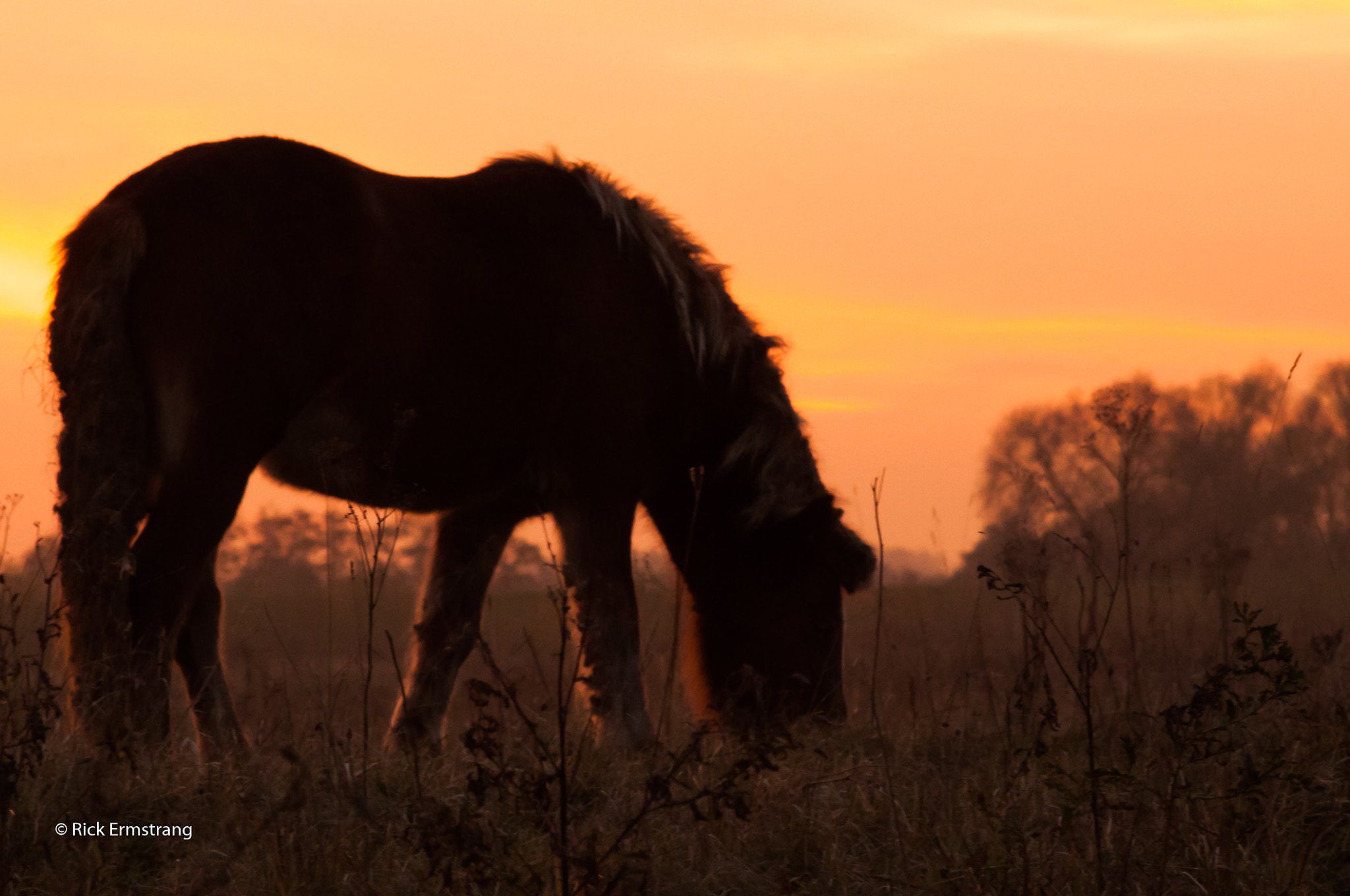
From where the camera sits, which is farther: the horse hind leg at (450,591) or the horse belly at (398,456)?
the horse hind leg at (450,591)

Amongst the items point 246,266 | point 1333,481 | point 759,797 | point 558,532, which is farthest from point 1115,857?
point 1333,481

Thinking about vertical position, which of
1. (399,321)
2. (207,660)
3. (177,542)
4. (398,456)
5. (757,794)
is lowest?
(757,794)

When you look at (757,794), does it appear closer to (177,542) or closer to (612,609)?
(612,609)

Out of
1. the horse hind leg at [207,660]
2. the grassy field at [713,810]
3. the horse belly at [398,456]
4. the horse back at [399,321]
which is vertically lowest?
the grassy field at [713,810]

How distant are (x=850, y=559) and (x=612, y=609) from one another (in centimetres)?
111

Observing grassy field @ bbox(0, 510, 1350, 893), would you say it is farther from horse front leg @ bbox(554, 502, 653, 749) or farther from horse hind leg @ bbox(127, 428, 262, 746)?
horse front leg @ bbox(554, 502, 653, 749)

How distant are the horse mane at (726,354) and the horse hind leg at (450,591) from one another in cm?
94

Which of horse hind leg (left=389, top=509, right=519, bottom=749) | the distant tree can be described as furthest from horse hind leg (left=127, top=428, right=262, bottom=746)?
the distant tree

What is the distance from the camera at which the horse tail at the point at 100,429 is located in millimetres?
3531

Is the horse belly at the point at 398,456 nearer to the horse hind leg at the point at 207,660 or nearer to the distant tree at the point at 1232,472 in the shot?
the horse hind leg at the point at 207,660

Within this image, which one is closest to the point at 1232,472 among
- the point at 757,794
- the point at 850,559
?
the point at 850,559

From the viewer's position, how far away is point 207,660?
4.24 m

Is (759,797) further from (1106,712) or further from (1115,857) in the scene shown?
(1106,712)

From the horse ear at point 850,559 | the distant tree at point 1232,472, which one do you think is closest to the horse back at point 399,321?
the horse ear at point 850,559
